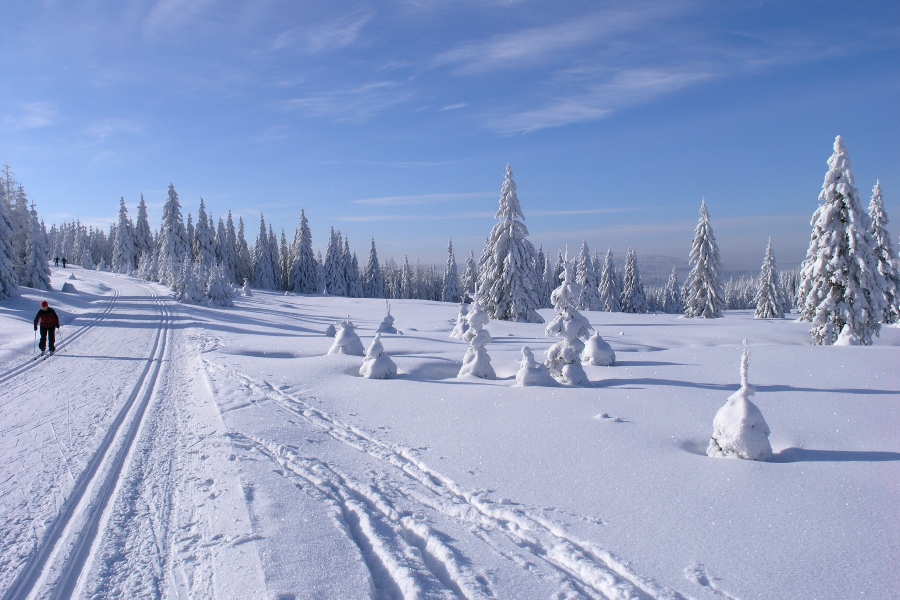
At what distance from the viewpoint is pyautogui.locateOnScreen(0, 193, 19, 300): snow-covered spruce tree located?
92.6 feet

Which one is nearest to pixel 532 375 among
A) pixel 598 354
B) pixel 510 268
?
pixel 598 354

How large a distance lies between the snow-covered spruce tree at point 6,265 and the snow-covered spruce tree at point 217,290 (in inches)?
432

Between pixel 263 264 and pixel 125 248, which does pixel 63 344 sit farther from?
pixel 125 248

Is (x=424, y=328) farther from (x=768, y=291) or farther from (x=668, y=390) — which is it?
(x=768, y=291)

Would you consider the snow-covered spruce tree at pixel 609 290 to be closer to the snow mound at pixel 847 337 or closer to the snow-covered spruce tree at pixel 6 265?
the snow mound at pixel 847 337

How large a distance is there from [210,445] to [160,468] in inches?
35.1

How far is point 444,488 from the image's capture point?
5.82m

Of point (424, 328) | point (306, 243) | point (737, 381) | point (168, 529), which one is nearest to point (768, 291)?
point (424, 328)

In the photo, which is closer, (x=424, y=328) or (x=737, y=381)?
(x=737, y=381)

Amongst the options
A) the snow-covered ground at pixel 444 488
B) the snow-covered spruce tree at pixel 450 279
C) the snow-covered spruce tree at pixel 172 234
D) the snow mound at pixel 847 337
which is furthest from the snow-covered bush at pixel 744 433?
the snow-covered spruce tree at pixel 450 279

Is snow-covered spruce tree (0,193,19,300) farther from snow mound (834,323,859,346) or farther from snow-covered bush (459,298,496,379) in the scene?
snow mound (834,323,859,346)

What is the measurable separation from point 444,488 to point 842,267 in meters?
22.7

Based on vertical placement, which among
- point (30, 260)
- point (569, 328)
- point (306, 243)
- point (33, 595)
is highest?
point (306, 243)

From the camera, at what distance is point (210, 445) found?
7.08 meters
